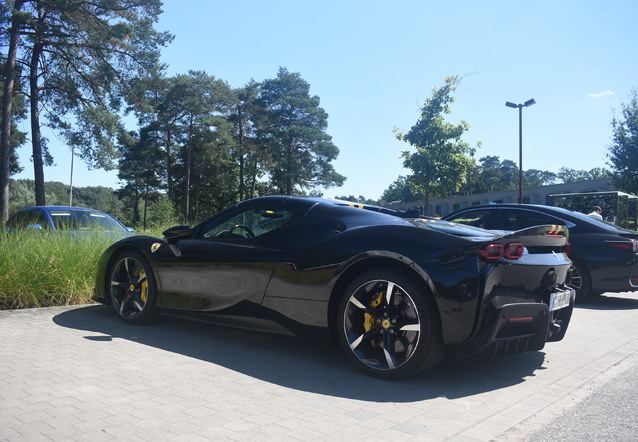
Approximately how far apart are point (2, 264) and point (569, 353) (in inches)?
248

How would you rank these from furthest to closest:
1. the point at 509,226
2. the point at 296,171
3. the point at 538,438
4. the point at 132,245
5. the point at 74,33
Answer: the point at 296,171, the point at 74,33, the point at 509,226, the point at 132,245, the point at 538,438

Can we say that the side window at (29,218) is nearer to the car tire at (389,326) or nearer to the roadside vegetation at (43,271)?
the roadside vegetation at (43,271)

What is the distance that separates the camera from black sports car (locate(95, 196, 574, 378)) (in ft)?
11.1

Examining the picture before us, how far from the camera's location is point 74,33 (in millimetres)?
22250

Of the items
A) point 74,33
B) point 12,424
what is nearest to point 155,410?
point 12,424

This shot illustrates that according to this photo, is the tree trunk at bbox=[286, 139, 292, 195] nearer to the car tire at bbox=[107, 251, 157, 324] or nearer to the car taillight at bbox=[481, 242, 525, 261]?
the car tire at bbox=[107, 251, 157, 324]

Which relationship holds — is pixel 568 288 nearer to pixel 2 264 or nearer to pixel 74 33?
pixel 2 264

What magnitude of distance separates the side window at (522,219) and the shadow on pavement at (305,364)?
3.72 m

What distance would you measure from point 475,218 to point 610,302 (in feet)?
7.69

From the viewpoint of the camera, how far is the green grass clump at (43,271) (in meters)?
6.22

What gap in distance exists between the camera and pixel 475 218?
8.32 m

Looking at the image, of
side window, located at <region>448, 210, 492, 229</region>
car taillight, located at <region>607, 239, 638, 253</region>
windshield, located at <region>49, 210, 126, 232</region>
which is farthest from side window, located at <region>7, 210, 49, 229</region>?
car taillight, located at <region>607, 239, 638, 253</region>

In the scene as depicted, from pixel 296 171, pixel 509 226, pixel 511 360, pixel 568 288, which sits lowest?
pixel 511 360

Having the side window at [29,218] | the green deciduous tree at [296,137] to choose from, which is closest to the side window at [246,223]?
the side window at [29,218]
